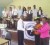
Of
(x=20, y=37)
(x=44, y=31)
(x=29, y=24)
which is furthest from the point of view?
(x=20, y=37)

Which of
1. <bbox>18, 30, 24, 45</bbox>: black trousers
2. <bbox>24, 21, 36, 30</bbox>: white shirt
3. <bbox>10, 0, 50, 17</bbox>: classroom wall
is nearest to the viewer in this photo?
<bbox>10, 0, 50, 17</bbox>: classroom wall

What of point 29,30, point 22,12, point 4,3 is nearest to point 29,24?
point 29,30

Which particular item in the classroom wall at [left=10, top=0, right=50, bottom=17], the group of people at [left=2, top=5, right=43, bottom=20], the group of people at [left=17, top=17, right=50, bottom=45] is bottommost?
the group of people at [left=17, top=17, right=50, bottom=45]

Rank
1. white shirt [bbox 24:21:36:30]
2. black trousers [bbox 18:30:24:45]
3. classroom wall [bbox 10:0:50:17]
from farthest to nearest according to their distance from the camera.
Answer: black trousers [bbox 18:30:24:45], white shirt [bbox 24:21:36:30], classroom wall [bbox 10:0:50:17]

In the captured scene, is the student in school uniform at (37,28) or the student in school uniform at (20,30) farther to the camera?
the student in school uniform at (20,30)

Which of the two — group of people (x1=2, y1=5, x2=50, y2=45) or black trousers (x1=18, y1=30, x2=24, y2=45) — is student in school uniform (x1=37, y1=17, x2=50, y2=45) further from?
black trousers (x1=18, y1=30, x2=24, y2=45)

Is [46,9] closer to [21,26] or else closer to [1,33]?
[21,26]

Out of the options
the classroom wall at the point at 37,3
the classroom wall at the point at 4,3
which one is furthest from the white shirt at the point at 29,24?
the classroom wall at the point at 4,3

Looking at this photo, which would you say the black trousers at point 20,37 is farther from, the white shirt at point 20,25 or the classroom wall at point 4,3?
the classroom wall at point 4,3

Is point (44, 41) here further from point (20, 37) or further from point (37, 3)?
point (37, 3)

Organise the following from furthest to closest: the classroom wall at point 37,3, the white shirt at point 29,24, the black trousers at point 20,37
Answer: the black trousers at point 20,37 → the white shirt at point 29,24 → the classroom wall at point 37,3

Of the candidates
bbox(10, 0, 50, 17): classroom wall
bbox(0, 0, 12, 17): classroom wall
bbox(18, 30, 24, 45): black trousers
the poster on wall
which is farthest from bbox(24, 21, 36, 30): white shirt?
bbox(0, 0, 12, 17): classroom wall

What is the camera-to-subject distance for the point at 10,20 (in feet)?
7.32

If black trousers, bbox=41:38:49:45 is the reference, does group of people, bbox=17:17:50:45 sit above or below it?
above
